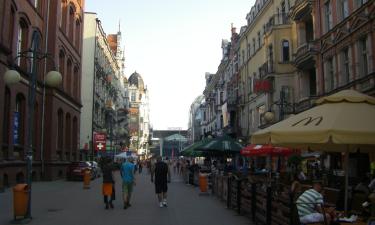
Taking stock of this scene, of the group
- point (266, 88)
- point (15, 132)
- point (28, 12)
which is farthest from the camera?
point (266, 88)

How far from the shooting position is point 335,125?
9.34 m

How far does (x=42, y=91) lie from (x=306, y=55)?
17.8m

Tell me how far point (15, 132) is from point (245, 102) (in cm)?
2988

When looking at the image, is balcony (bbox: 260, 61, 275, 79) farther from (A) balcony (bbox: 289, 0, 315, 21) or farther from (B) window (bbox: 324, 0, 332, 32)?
(B) window (bbox: 324, 0, 332, 32)

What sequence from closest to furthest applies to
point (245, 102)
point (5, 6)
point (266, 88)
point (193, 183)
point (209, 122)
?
point (5, 6) → point (193, 183) → point (266, 88) → point (245, 102) → point (209, 122)

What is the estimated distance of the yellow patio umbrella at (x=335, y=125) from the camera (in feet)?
30.3

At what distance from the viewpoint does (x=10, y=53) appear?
84.8ft

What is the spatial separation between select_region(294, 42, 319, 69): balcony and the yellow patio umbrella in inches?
763

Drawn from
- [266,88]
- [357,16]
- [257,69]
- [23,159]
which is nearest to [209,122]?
[257,69]

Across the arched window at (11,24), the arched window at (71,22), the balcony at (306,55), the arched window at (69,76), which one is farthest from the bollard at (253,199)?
the arched window at (71,22)

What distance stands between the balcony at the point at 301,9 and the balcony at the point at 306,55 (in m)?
2.10

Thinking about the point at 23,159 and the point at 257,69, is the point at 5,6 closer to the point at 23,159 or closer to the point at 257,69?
the point at 23,159

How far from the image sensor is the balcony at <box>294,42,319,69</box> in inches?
1170

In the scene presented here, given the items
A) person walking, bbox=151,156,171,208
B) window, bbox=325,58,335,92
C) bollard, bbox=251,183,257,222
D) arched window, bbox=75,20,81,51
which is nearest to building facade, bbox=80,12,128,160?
arched window, bbox=75,20,81,51
